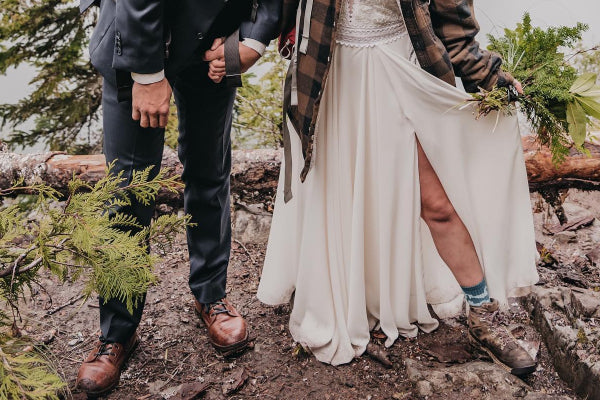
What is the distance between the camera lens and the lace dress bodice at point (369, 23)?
2228mm

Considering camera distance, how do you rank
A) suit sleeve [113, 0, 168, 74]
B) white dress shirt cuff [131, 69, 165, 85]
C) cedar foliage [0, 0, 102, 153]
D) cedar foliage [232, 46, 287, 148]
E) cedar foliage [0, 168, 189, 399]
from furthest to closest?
cedar foliage [0, 0, 102, 153] → cedar foliage [232, 46, 287, 148] → white dress shirt cuff [131, 69, 165, 85] → suit sleeve [113, 0, 168, 74] → cedar foliage [0, 168, 189, 399]

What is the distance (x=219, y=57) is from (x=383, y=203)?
979 mm

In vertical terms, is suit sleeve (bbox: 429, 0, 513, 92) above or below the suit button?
above

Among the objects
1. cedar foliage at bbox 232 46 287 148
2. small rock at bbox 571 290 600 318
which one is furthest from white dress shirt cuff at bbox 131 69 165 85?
cedar foliage at bbox 232 46 287 148

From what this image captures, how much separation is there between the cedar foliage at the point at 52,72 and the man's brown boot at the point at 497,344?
551 cm

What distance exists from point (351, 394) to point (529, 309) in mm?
1133

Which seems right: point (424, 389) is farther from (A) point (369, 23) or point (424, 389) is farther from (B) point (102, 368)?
(A) point (369, 23)

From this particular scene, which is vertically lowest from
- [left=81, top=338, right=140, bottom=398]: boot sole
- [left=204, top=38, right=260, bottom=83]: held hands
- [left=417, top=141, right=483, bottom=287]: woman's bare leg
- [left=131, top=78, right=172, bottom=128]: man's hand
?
[left=81, top=338, right=140, bottom=398]: boot sole

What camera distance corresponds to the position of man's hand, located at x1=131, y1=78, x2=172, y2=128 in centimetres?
215

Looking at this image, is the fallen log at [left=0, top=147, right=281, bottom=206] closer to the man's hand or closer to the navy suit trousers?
the navy suit trousers

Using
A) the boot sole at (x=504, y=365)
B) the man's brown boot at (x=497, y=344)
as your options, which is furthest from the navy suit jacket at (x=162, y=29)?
the boot sole at (x=504, y=365)

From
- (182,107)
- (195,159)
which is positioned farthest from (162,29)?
(195,159)

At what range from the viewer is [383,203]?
98.3 inches

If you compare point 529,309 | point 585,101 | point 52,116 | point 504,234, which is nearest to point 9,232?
point 504,234
